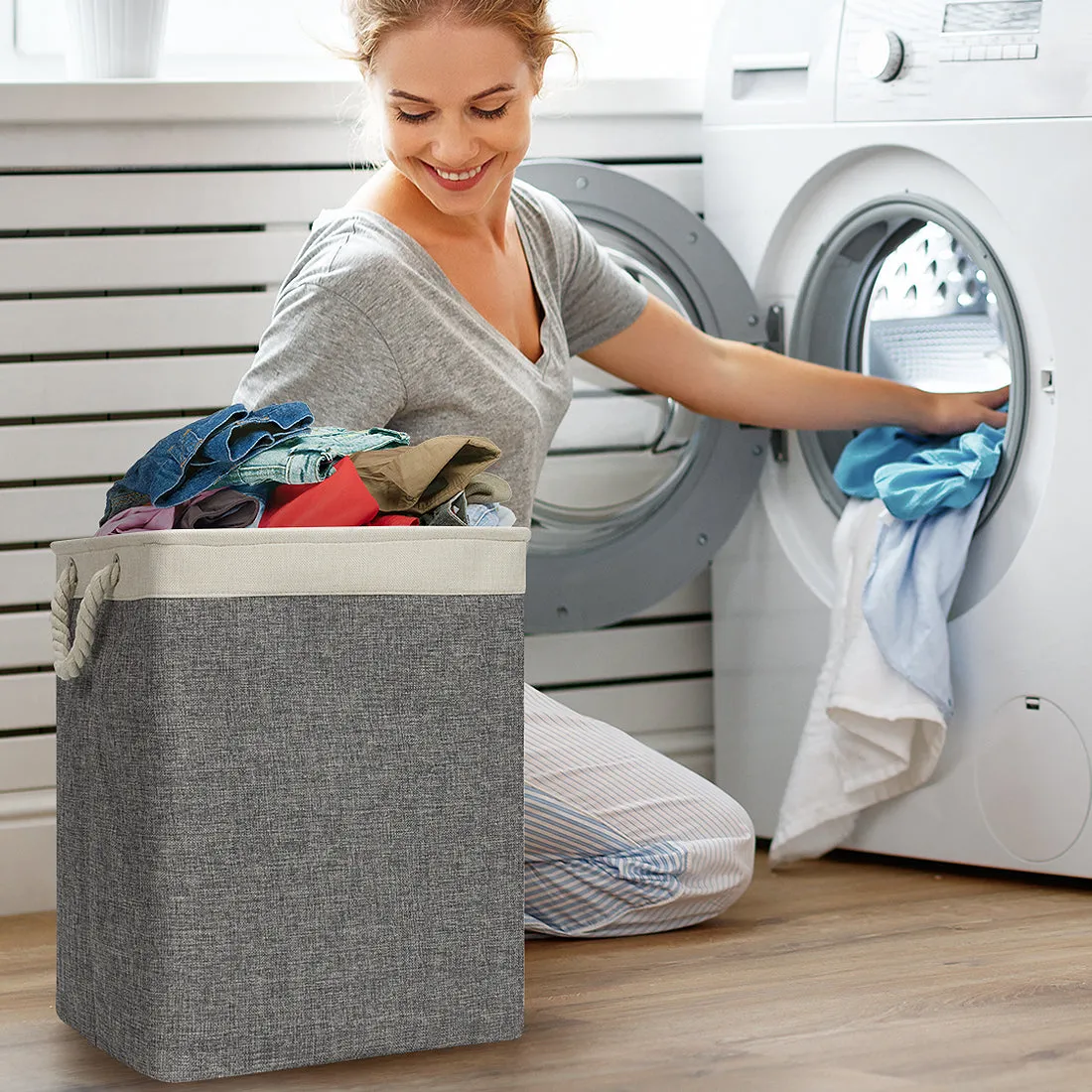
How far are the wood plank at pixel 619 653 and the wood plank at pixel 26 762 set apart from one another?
68cm

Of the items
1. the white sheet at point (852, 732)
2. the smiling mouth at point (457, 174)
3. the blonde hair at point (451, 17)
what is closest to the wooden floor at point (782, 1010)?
the white sheet at point (852, 732)

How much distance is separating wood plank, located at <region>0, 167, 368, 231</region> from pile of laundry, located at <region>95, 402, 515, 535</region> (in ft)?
2.65

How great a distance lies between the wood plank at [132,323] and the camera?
2088mm

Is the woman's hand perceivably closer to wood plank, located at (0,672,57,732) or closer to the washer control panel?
the washer control panel

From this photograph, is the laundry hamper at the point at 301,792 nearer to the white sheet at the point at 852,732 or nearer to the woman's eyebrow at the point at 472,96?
the woman's eyebrow at the point at 472,96

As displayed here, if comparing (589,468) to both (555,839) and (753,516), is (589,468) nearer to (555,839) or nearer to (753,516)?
(753,516)

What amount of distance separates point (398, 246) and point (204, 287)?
21.0 inches

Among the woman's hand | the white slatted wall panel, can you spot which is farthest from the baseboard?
the woman's hand

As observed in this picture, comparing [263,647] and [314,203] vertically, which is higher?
[314,203]

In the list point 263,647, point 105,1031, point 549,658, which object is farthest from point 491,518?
point 549,658

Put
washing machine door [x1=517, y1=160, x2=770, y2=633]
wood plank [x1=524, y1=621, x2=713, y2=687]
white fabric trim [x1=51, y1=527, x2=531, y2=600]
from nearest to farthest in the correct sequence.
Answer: white fabric trim [x1=51, y1=527, x2=531, y2=600], washing machine door [x1=517, y1=160, x2=770, y2=633], wood plank [x1=524, y1=621, x2=713, y2=687]

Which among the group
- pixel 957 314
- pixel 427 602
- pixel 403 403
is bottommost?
pixel 427 602

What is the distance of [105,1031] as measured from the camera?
139cm

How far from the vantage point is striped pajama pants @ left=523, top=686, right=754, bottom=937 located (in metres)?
1.79
